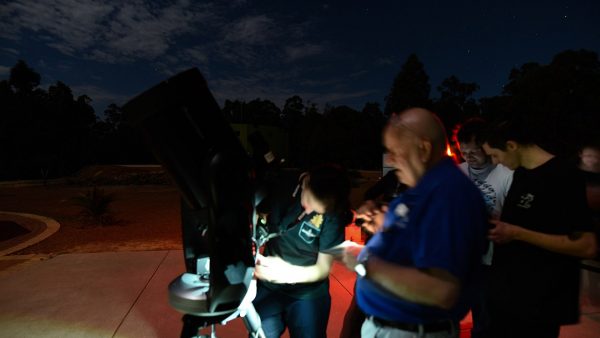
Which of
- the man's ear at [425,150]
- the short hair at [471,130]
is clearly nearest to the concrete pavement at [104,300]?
the short hair at [471,130]

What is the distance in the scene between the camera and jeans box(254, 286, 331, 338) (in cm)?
188

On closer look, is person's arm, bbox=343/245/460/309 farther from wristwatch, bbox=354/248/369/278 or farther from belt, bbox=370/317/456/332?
belt, bbox=370/317/456/332

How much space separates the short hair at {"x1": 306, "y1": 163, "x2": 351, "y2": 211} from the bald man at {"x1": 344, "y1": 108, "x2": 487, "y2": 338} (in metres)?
0.48

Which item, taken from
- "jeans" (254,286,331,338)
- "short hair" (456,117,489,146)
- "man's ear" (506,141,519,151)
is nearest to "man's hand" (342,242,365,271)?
"jeans" (254,286,331,338)

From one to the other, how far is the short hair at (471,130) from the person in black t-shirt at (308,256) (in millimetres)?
1358

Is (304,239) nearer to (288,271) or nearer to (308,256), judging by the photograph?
(308,256)

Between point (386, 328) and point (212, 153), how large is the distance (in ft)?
2.98

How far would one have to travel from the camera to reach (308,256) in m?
1.90

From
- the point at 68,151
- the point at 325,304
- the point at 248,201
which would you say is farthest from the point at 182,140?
the point at 68,151

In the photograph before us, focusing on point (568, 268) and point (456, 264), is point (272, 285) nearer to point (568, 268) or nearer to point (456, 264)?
point (456, 264)

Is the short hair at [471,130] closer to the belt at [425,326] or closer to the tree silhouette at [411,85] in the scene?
the belt at [425,326]

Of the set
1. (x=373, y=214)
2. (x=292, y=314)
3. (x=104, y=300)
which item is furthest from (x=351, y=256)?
(x=104, y=300)

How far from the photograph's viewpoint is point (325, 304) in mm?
1948

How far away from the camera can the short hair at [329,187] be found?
180 centimetres
